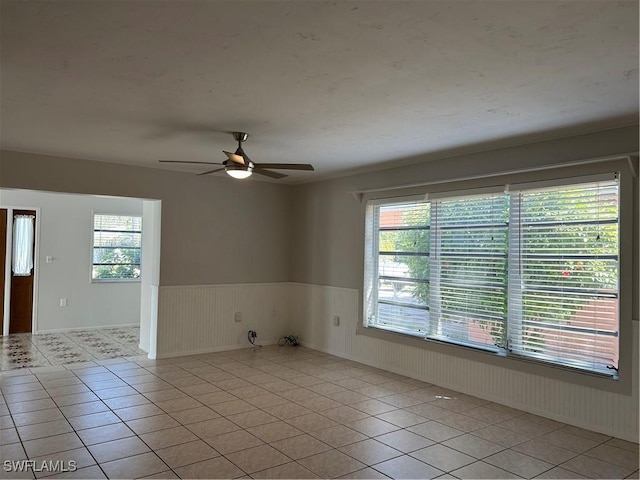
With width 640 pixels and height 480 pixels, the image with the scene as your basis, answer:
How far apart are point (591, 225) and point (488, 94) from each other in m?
1.59

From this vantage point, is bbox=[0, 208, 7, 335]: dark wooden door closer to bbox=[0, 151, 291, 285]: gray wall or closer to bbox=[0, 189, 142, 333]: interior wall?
bbox=[0, 189, 142, 333]: interior wall

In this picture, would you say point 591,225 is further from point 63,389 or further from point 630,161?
point 63,389

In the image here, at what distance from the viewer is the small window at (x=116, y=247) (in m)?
8.29

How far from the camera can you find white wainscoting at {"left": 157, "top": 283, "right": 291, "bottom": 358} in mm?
6152

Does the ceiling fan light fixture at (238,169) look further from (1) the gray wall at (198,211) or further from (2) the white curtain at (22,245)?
(2) the white curtain at (22,245)

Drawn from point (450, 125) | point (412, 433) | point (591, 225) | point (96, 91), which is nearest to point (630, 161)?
point (591, 225)

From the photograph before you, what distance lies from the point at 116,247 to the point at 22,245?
1.42 m

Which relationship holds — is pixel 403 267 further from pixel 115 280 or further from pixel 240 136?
pixel 115 280

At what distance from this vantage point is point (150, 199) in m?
6.05

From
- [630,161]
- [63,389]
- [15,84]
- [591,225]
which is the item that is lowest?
[63,389]

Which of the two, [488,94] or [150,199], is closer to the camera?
[488,94]

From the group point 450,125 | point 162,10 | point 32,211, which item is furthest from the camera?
point 32,211

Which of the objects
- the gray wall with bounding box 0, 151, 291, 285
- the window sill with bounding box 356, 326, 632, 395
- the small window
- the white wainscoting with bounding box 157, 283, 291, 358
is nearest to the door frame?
the small window

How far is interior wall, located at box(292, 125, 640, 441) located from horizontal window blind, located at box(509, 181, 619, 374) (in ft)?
0.59
